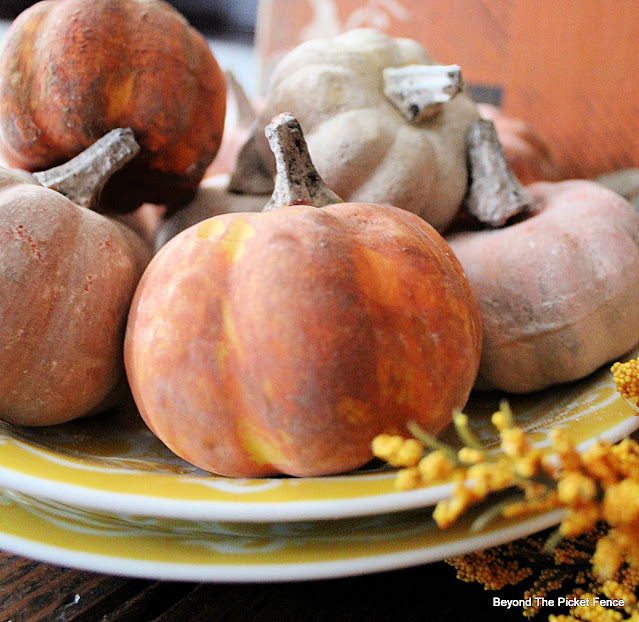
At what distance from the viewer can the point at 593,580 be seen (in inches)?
21.1

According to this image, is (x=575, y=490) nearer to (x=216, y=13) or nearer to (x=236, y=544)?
(x=236, y=544)

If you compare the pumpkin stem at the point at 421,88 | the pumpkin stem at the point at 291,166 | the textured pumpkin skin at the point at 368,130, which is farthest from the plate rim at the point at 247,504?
the pumpkin stem at the point at 421,88

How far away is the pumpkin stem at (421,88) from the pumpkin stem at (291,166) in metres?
0.24

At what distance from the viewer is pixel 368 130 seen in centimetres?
81

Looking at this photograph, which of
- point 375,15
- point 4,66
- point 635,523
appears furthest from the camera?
point 375,15

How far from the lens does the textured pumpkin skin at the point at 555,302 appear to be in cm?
74

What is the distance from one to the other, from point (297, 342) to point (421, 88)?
49 cm

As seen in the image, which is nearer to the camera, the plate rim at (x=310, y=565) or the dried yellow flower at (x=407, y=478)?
the dried yellow flower at (x=407, y=478)

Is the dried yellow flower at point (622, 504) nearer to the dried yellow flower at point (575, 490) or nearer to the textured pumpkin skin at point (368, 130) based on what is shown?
the dried yellow flower at point (575, 490)

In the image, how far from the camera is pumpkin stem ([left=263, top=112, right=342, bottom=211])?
657mm

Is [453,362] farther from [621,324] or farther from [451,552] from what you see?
[621,324]

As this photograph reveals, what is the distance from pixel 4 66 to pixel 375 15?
1277 mm

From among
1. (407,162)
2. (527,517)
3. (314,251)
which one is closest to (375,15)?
(407,162)

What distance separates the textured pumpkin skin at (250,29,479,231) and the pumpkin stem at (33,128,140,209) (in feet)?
0.76
